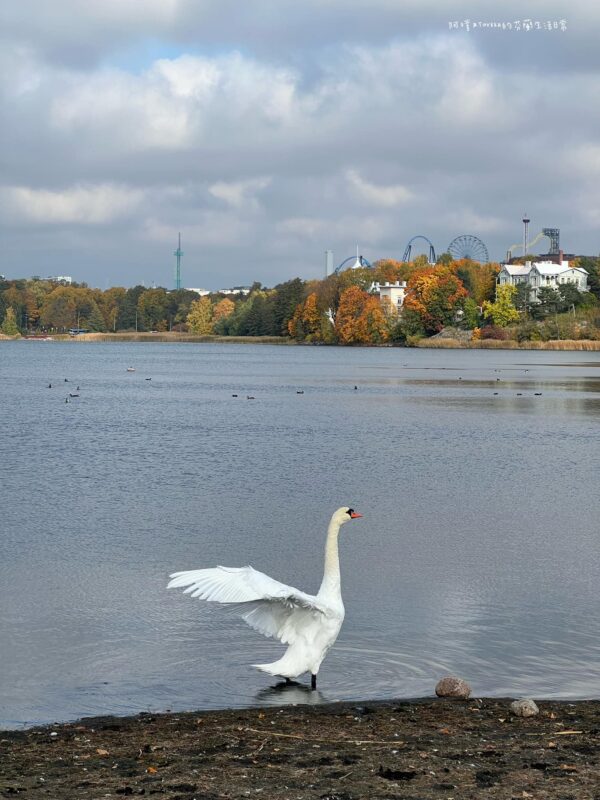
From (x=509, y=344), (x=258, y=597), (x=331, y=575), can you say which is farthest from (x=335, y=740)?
(x=509, y=344)

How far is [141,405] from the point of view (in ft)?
182

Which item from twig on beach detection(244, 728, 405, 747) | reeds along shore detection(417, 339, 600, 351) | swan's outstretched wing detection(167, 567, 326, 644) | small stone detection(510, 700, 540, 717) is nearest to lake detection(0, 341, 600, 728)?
swan's outstretched wing detection(167, 567, 326, 644)

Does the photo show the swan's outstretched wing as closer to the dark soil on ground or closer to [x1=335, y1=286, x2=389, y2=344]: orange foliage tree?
the dark soil on ground

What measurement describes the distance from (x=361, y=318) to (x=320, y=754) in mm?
186221

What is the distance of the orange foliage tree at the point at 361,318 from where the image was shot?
192m

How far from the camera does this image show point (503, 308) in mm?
180000

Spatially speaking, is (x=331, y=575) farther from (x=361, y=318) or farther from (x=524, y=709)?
(x=361, y=318)

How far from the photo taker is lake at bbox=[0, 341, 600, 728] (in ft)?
35.2

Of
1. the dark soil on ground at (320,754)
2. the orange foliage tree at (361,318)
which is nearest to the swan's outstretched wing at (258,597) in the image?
the dark soil on ground at (320,754)

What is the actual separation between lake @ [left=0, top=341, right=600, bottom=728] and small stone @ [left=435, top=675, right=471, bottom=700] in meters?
0.29

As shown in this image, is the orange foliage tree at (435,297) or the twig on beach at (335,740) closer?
the twig on beach at (335,740)

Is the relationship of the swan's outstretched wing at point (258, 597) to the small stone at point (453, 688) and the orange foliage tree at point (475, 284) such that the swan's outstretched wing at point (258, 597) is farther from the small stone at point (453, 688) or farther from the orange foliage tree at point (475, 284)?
the orange foliage tree at point (475, 284)

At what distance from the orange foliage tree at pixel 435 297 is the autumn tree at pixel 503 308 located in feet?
16.7

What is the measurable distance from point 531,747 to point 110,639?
5.41 metres
